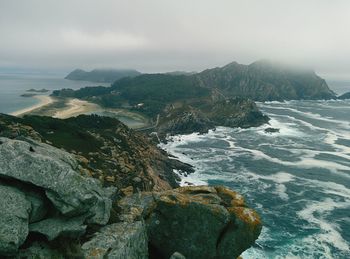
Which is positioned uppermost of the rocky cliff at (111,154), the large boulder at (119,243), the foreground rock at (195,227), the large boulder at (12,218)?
the large boulder at (12,218)

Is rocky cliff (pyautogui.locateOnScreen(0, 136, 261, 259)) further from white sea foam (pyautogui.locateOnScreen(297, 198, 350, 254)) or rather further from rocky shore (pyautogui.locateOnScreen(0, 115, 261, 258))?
white sea foam (pyautogui.locateOnScreen(297, 198, 350, 254))

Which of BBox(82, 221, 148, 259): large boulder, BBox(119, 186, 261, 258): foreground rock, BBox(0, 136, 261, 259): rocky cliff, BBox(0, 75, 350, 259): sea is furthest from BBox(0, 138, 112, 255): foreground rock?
BBox(0, 75, 350, 259): sea

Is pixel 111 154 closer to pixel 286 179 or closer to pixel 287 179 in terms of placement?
pixel 286 179

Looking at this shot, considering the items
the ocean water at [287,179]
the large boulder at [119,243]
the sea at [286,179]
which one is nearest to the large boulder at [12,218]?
the large boulder at [119,243]

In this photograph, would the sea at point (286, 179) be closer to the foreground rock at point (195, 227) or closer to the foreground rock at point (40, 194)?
the foreground rock at point (195, 227)

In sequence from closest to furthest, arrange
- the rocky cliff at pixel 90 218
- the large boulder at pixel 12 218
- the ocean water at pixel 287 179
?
the large boulder at pixel 12 218 → the rocky cliff at pixel 90 218 → the ocean water at pixel 287 179

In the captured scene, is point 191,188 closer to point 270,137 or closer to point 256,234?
point 256,234
